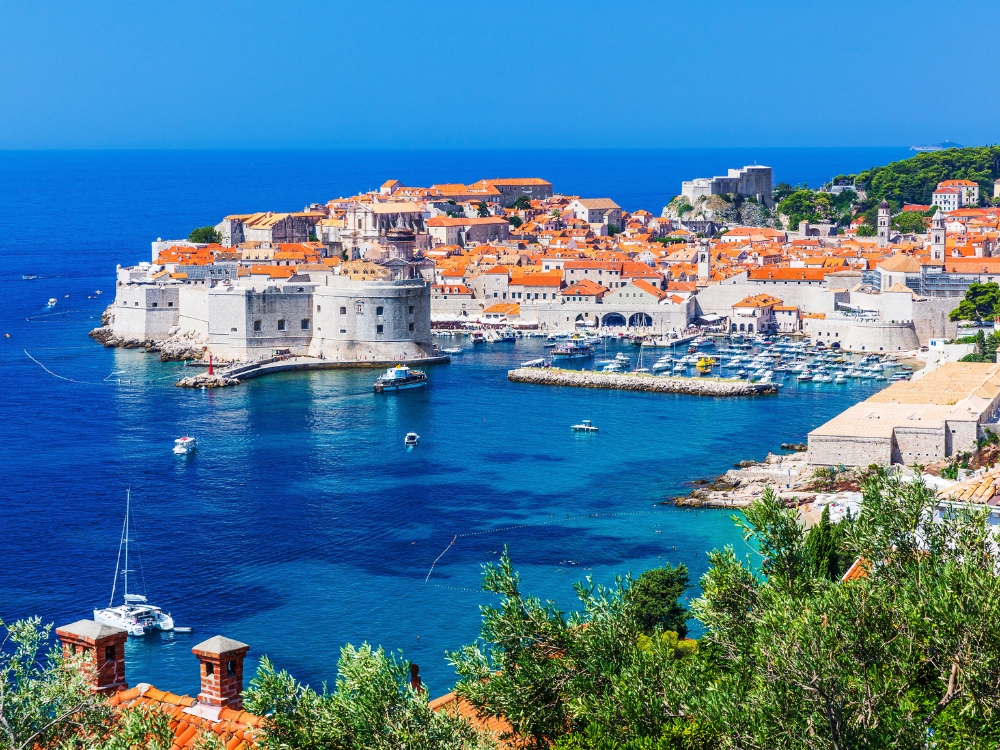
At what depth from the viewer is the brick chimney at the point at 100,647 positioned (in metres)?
6.30

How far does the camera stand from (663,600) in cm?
1241

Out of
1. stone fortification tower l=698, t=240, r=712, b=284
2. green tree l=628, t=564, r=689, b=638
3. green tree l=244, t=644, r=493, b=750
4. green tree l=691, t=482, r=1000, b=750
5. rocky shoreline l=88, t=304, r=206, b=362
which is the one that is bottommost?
green tree l=628, t=564, r=689, b=638

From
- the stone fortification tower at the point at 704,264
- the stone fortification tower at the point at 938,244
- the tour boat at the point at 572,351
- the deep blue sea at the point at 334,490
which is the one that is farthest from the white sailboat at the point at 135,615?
the stone fortification tower at the point at 704,264

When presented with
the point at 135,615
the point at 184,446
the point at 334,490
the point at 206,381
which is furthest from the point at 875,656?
the point at 206,381

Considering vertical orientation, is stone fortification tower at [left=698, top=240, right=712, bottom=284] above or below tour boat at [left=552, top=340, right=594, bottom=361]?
above

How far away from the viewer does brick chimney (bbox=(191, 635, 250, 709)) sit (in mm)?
6254

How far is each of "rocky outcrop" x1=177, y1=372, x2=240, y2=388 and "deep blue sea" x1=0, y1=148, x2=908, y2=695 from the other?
1.35 ft

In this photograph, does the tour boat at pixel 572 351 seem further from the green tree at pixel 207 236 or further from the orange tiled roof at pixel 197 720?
the orange tiled roof at pixel 197 720

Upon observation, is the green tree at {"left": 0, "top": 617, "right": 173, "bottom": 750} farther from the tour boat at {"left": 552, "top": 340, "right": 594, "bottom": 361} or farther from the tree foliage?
the tree foliage

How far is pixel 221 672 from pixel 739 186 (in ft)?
175

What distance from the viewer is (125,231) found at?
6956 centimetres

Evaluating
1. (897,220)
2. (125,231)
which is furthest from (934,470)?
(125,231)

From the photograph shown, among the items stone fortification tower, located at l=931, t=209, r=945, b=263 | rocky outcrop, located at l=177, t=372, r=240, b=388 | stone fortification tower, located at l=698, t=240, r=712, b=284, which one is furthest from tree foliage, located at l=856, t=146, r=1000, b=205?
rocky outcrop, located at l=177, t=372, r=240, b=388

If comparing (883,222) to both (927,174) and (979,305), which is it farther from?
(979,305)
